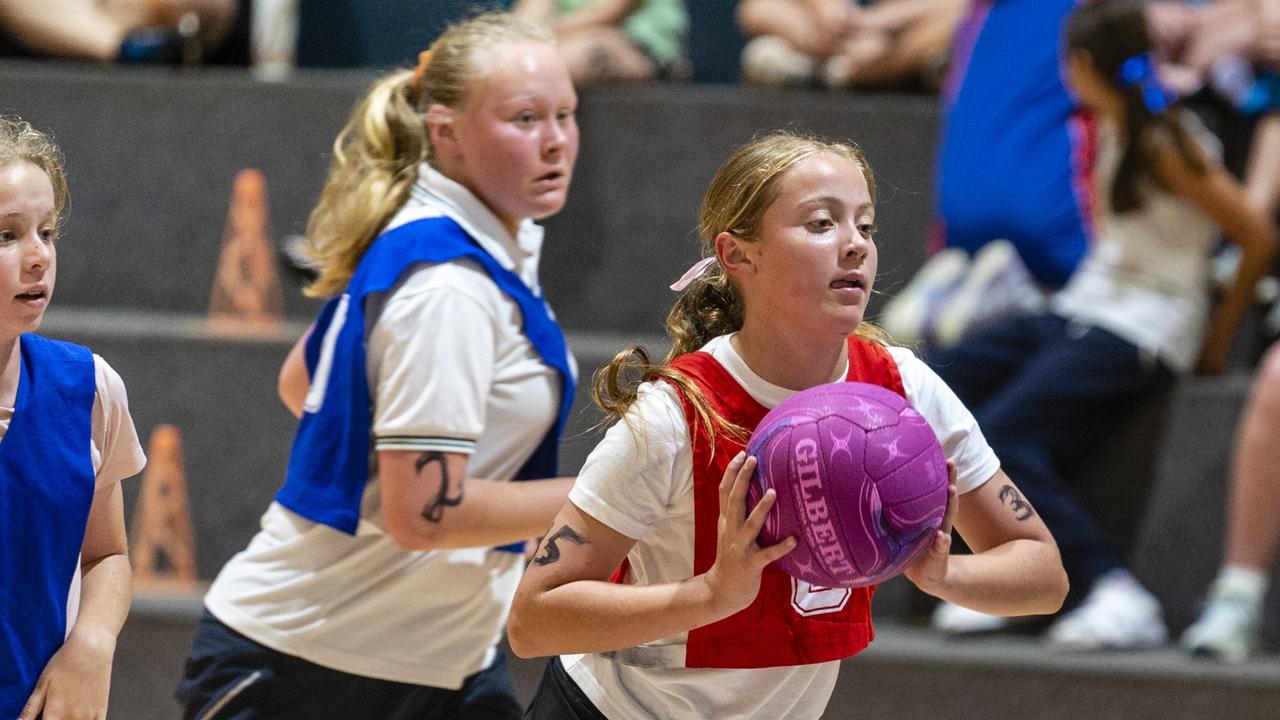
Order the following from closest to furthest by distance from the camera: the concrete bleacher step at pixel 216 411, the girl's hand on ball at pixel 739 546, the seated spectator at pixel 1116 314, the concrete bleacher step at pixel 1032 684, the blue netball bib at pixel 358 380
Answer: the girl's hand on ball at pixel 739 546 → the blue netball bib at pixel 358 380 → the concrete bleacher step at pixel 1032 684 → the seated spectator at pixel 1116 314 → the concrete bleacher step at pixel 216 411

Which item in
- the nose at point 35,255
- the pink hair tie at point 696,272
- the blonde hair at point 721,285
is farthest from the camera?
the pink hair tie at point 696,272

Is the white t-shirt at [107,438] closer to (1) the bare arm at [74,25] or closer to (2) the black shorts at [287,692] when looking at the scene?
(2) the black shorts at [287,692]

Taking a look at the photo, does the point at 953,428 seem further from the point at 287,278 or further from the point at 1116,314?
the point at 287,278

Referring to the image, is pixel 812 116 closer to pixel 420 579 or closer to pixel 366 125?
pixel 366 125

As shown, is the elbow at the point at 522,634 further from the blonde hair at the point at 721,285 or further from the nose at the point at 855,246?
the nose at the point at 855,246

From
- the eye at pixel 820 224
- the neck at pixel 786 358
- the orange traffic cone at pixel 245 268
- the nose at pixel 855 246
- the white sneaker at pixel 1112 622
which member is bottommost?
the white sneaker at pixel 1112 622

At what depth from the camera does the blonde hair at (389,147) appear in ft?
7.53

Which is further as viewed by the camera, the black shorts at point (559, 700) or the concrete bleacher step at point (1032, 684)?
the concrete bleacher step at point (1032, 684)

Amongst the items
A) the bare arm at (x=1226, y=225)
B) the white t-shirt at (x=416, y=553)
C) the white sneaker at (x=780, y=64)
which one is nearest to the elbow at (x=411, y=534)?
the white t-shirt at (x=416, y=553)

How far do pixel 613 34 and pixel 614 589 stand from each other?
3.10 metres

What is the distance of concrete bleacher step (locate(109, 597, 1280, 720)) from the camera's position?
348 cm

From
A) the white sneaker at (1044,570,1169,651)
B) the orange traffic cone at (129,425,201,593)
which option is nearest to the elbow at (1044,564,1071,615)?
the white sneaker at (1044,570,1169,651)

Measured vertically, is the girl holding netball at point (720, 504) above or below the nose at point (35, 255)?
below

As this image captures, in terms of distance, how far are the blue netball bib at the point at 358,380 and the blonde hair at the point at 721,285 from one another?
366 millimetres
